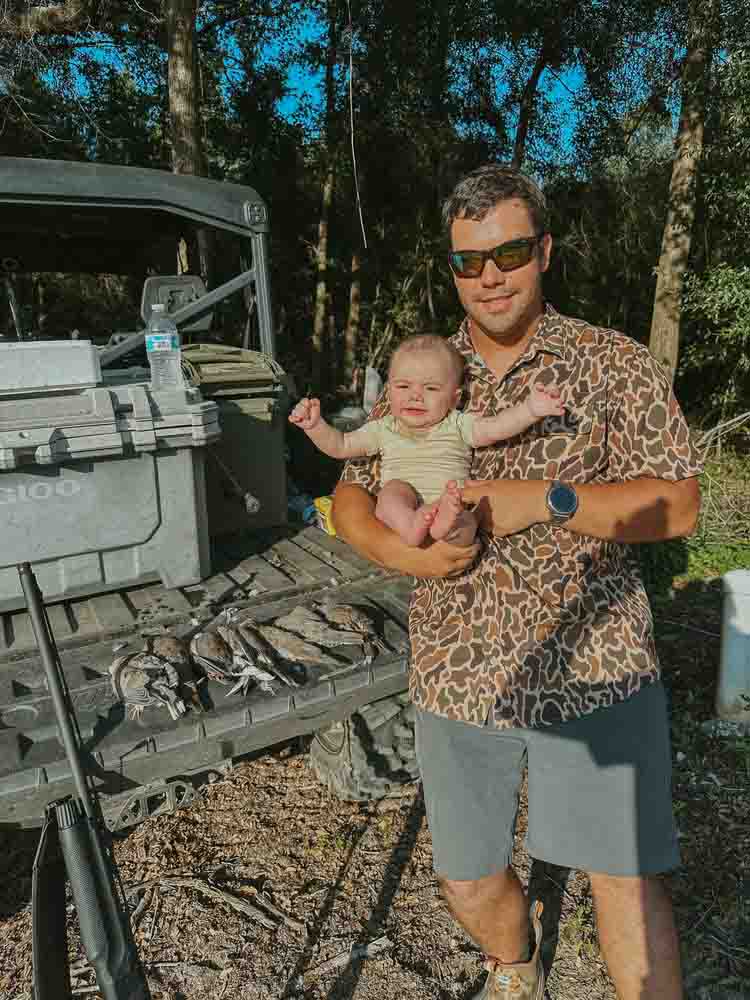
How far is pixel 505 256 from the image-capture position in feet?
5.17

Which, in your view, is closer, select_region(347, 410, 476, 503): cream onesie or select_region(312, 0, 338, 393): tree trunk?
select_region(347, 410, 476, 503): cream onesie

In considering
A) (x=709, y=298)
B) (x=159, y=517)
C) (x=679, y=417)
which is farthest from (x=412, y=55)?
(x=679, y=417)

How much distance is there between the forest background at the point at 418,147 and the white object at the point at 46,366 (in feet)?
17.9

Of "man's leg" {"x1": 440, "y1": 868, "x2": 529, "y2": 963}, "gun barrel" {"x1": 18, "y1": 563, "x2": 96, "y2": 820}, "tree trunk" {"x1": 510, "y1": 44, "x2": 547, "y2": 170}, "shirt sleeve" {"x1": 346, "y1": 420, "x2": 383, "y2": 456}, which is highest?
"tree trunk" {"x1": 510, "y1": 44, "x2": 547, "y2": 170}

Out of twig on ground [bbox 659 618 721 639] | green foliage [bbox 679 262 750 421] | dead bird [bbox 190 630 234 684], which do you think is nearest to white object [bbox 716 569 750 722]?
twig on ground [bbox 659 618 721 639]

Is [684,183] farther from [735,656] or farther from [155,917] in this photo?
[155,917]

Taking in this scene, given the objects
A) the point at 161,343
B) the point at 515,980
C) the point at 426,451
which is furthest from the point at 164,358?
the point at 515,980

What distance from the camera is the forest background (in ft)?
26.1

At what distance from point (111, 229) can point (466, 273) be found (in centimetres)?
388

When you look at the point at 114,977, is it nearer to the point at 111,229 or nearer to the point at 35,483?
the point at 35,483

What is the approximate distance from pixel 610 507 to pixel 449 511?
0.33 metres

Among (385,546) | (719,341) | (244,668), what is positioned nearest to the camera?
(385,546)

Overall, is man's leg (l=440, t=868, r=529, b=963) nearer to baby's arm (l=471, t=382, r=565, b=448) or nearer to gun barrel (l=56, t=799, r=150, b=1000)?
gun barrel (l=56, t=799, r=150, b=1000)

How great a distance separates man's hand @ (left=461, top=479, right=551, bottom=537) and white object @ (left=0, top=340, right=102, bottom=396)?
5.87 ft
